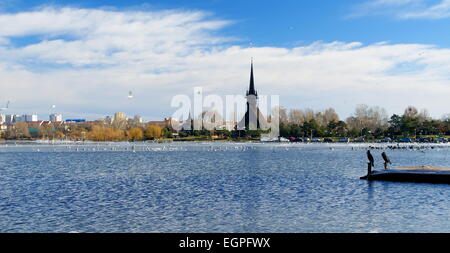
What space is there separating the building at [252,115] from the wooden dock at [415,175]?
456 feet

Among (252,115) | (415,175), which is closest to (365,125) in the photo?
(252,115)

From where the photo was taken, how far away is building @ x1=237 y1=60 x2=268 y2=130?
17700cm

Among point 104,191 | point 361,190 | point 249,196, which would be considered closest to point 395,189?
point 361,190

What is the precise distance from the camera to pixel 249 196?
2866 cm

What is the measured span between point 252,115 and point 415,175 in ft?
469

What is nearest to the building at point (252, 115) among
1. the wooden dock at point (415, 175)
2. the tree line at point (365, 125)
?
the tree line at point (365, 125)

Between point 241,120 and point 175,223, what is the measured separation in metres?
165

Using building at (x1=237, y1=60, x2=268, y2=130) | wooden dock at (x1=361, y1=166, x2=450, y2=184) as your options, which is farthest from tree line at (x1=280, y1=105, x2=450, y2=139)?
wooden dock at (x1=361, y1=166, x2=450, y2=184)

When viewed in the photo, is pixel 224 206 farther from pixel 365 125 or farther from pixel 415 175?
pixel 365 125

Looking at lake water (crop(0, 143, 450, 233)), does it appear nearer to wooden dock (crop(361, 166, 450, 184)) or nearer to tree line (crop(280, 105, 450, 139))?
wooden dock (crop(361, 166, 450, 184))

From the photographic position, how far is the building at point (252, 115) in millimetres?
177000

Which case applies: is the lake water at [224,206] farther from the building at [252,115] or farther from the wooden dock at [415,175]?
the building at [252,115]
